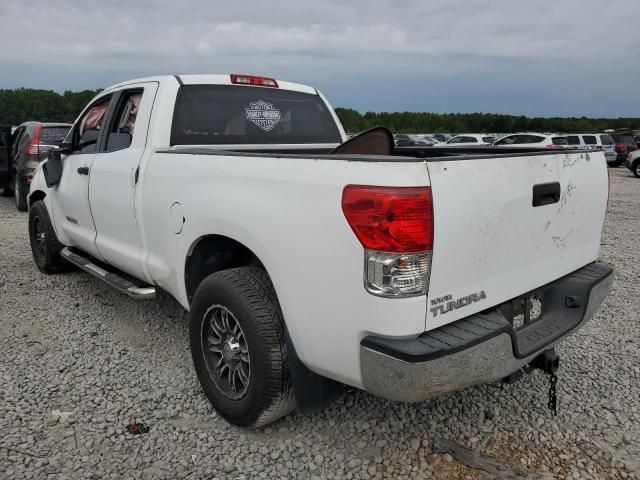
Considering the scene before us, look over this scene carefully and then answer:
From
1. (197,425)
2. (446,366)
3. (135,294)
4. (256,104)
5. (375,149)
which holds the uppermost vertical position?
(256,104)

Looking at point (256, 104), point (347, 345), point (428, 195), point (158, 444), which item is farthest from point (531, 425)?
point (256, 104)

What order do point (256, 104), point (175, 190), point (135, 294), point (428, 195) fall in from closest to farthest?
point (428, 195)
point (175, 190)
point (135, 294)
point (256, 104)

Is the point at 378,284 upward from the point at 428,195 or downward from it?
downward

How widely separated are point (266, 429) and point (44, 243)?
12.8ft

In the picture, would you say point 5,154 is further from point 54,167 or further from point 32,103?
point 32,103

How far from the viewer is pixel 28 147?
9781 mm

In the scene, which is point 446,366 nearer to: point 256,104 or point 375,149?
point 375,149

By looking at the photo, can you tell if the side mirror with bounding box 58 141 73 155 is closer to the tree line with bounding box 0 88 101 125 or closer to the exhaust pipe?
the exhaust pipe

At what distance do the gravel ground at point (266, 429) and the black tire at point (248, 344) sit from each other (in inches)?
8.0

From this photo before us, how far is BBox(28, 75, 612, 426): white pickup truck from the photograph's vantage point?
2.14 m

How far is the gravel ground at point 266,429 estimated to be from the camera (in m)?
2.70

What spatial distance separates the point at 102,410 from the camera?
10.5ft

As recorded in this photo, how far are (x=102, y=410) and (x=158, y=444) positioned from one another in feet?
1.73

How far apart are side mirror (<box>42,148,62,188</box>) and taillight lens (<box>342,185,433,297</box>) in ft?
12.4
